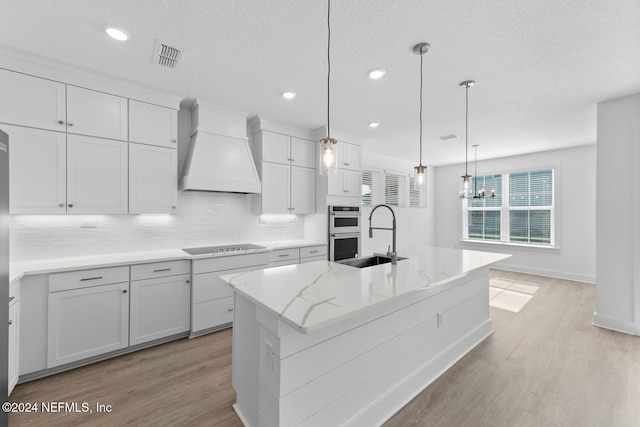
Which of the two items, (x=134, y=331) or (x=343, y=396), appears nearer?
(x=343, y=396)

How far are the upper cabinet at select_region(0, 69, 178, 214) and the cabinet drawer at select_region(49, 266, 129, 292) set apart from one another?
60 cm

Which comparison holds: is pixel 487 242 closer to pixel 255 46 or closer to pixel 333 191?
pixel 333 191

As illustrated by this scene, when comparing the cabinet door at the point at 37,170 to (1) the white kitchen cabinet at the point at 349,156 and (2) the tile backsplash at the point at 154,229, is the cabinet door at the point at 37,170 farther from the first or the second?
(1) the white kitchen cabinet at the point at 349,156

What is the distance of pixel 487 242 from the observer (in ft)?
21.5

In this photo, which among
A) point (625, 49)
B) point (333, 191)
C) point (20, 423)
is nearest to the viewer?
point (20, 423)

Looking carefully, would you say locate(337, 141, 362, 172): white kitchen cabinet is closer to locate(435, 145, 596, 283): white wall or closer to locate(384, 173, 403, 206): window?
locate(384, 173, 403, 206): window

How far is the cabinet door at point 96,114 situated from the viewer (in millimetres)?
2561

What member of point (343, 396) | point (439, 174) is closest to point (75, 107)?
point (343, 396)

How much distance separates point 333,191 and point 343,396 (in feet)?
10.2

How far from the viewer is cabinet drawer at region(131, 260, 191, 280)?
8.79 feet

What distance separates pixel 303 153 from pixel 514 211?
520cm

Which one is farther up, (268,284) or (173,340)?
A: (268,284)

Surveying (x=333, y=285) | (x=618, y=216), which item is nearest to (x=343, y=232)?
(x=333, y=285)

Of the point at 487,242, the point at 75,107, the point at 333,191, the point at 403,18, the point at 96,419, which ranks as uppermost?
the point at 403,18
